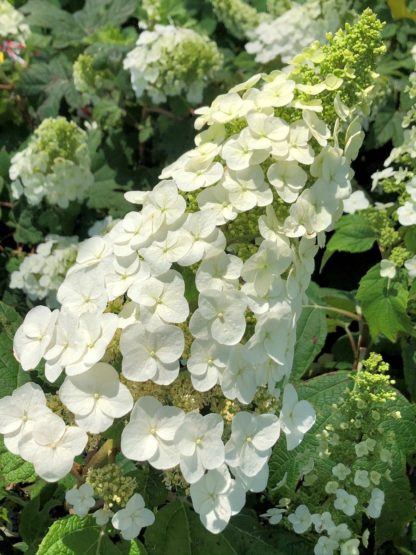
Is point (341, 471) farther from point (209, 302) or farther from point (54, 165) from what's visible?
point (54, 165)

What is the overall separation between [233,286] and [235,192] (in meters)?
0.15

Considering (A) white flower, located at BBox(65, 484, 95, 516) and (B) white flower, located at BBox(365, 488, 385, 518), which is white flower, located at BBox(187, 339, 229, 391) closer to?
(A) white flower, located at BBox(65, 484, 95, 516)

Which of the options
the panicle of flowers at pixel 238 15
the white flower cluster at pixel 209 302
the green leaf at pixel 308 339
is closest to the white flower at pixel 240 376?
the white flower cluster at pixel 209 302

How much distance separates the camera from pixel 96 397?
4.11 ft

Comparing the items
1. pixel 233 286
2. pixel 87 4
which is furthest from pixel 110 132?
pixel 233 286

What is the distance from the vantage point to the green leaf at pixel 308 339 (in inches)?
79.5

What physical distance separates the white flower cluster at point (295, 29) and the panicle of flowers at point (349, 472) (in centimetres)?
156

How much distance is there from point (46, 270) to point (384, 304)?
1085 mm

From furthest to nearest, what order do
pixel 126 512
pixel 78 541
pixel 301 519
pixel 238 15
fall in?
pixel 238 15, pixel 301 519, pixel 78 541, pixel 126 512

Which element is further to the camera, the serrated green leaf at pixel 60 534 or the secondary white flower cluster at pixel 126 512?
the serrated green leaf at pixel 60 534

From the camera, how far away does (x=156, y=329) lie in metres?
1.24

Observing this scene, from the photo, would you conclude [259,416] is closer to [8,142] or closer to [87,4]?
[8,142]

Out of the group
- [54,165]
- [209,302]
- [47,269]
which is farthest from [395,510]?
[54,165]

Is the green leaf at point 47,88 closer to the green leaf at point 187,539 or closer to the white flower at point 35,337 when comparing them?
the white flower at point 35,337
